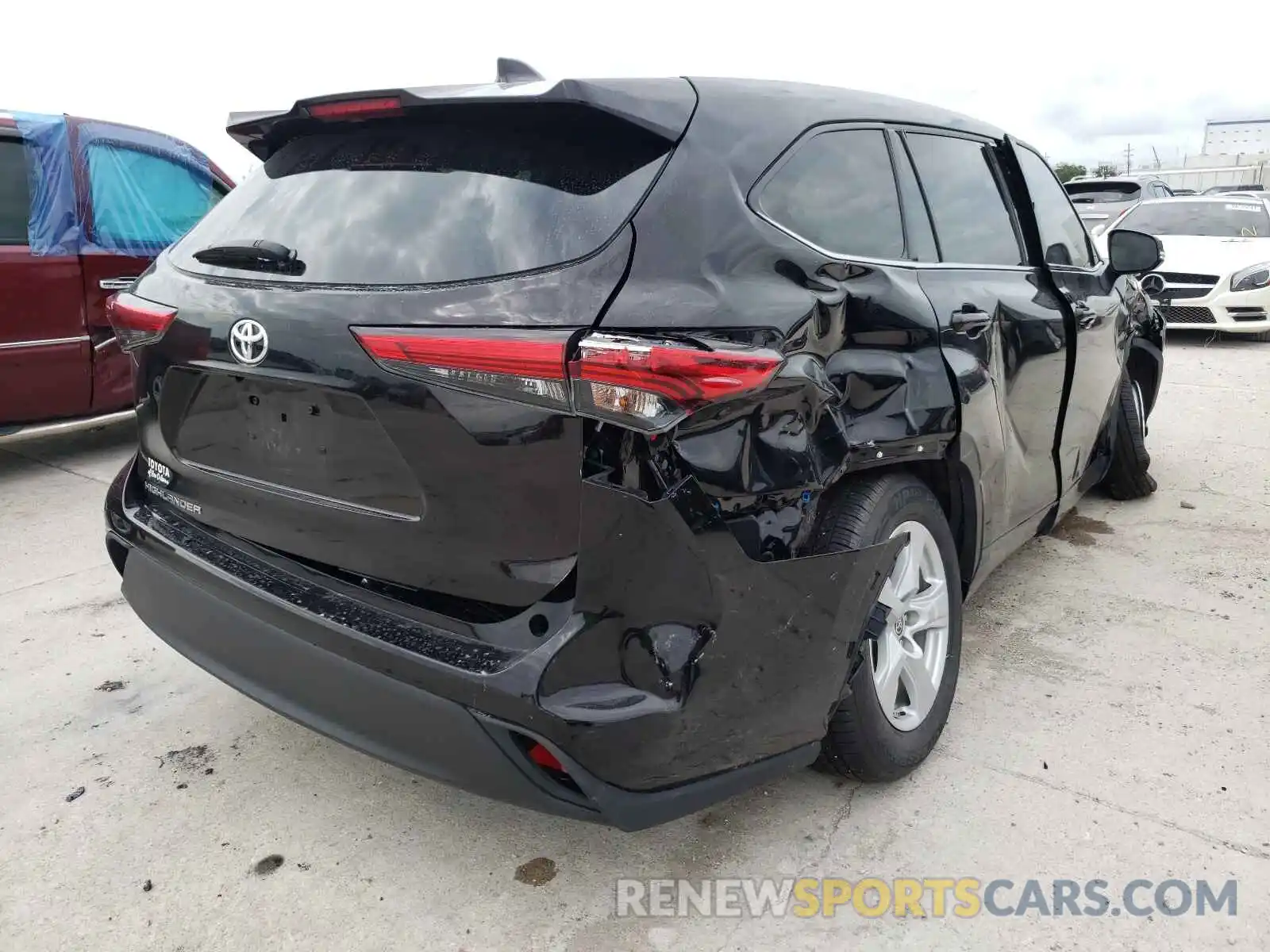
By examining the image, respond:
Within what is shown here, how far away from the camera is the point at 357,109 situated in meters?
2.06

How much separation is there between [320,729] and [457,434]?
27.8 inches

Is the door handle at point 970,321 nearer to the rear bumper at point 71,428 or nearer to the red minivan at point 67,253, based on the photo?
the red minivan at point 67,253

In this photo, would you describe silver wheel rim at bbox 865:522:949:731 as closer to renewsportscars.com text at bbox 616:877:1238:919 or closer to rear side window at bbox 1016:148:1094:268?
renewsportscars.com text at bbox 616:877:1238:919

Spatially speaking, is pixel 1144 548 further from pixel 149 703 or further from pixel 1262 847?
pixel 149 703

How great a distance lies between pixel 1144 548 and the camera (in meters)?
4.09

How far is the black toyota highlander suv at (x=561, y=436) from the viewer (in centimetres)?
166

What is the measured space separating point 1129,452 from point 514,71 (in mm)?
3644

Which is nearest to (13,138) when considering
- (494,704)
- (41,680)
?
(41,680)

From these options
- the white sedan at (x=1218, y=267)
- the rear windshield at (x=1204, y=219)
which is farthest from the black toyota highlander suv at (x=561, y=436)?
the rear windshield at (x=1204, y=219)

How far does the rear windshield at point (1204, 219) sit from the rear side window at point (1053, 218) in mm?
8363

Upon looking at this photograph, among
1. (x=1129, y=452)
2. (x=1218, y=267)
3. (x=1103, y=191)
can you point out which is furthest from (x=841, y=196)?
(x=1103, y=191)

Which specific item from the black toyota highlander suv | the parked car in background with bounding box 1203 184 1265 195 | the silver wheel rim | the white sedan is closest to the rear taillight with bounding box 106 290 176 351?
the black toyota highlander suv

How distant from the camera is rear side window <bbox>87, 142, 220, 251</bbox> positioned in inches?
206

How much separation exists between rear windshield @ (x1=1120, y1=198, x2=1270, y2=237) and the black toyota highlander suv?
10.6 meters
